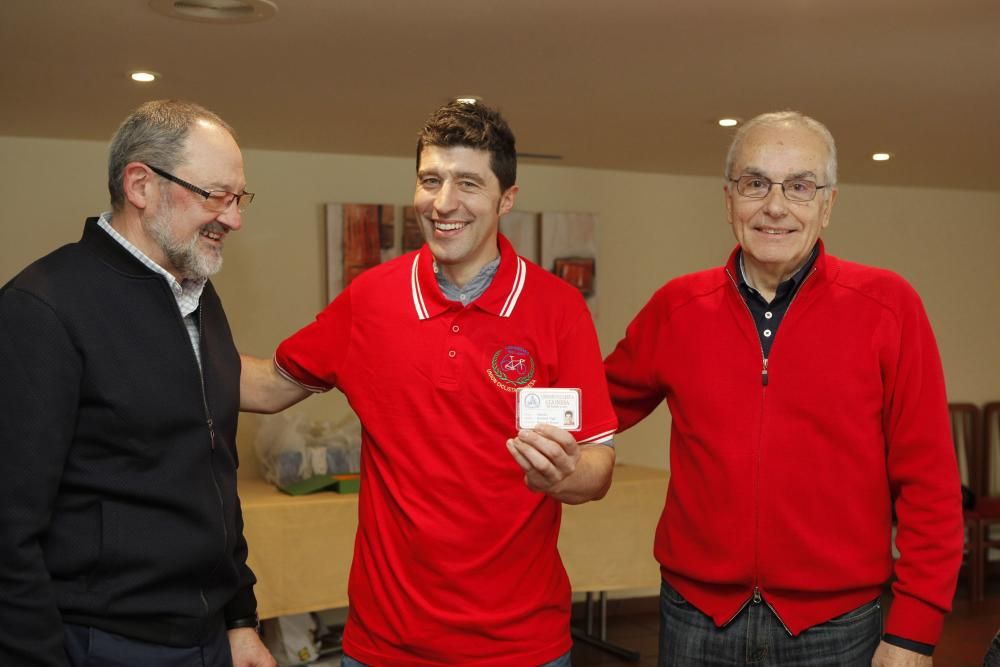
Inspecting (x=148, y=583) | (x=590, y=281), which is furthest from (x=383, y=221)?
(x=148, y=583)

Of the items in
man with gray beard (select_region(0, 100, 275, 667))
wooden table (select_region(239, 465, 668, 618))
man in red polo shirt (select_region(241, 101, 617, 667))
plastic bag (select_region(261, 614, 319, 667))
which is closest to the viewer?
man with gray beard (select_region(0, 100, 275, 667))

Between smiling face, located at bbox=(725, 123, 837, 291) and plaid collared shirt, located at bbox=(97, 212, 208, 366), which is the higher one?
smiling face, located at bbox=(725, 123, 837, 291)

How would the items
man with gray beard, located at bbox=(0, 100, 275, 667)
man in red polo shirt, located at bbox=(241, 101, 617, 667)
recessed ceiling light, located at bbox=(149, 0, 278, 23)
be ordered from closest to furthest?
man with gray beard, located at bbox=(0, 100, 275, 667) < man in red polo shirt, located at bbox=(241, 101, 617, 667) < recessed ceiling light, located at bbox=(149, 0, 278, 23)

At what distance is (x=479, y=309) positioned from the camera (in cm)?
216

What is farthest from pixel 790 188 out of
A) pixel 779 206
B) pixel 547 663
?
pixel 547 663

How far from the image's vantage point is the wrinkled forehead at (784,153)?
2.18m

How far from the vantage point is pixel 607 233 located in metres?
6.43

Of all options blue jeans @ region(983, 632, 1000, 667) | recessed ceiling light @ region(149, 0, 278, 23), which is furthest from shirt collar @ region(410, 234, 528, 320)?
recessed ceiling light @ region(149, 0, 278, 23)

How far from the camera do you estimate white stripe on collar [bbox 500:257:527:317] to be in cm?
216

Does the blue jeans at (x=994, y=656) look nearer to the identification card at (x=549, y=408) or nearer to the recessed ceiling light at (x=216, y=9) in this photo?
the identification card at (x=549, y=408)

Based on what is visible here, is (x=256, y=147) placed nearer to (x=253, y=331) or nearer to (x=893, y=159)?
(x=253, y=331)

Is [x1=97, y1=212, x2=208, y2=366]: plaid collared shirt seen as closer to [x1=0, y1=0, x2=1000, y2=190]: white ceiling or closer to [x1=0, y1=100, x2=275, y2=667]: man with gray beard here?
[x1=0, y1=100, x2=275, y2=667]: man with gray beard

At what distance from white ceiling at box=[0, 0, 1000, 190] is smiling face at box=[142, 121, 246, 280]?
1.15 metres

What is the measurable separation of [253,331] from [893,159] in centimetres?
351
